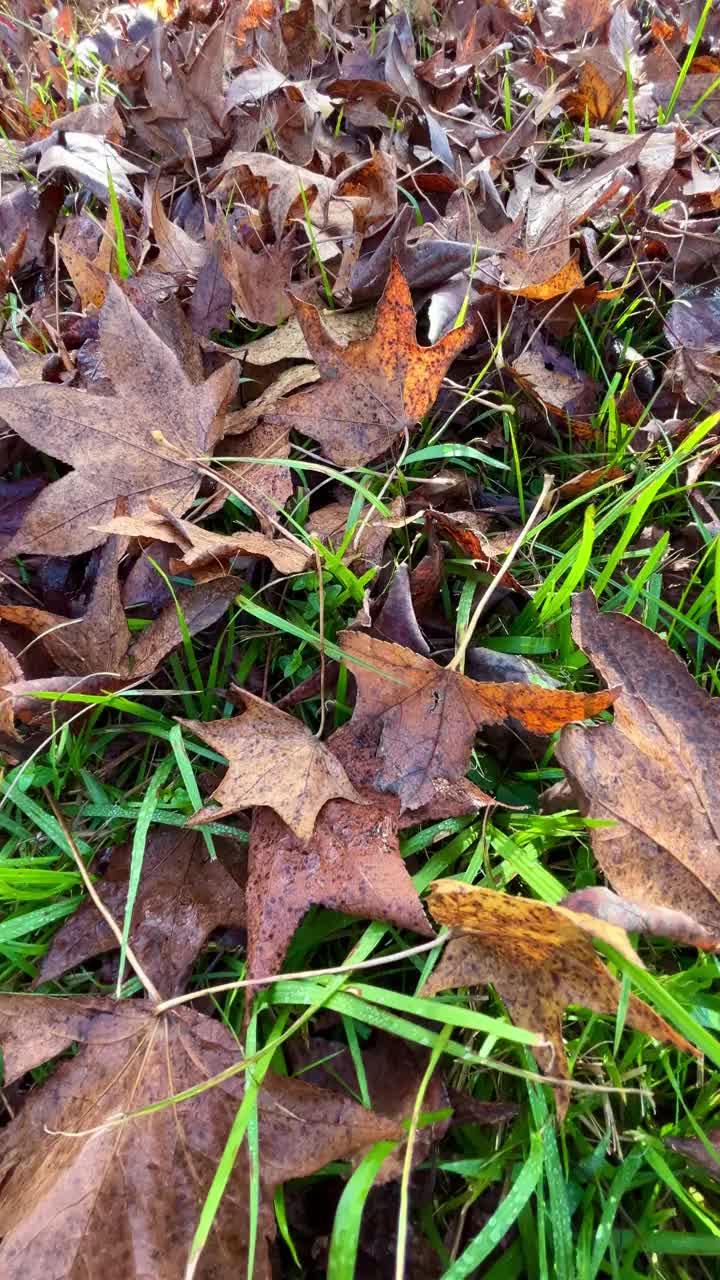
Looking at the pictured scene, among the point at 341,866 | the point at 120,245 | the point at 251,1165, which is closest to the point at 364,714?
the point at 341,866

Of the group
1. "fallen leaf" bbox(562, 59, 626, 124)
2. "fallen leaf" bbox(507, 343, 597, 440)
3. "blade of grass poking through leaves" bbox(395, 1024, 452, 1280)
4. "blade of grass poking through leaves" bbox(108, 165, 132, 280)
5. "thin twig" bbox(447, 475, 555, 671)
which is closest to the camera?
"blade of grass poking through leaves" bbox(395, 1024, 452, 1280)

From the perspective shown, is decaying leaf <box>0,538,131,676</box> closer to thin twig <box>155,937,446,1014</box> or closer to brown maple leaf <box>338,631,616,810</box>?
brown maple leaf <box>338,631,616,810</box>

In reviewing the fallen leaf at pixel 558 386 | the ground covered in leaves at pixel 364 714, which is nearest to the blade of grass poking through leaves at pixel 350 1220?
the ground covered in leaves at pixel 364 714

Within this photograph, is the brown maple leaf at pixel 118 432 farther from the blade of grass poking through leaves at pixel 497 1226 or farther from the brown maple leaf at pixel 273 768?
the blade of grass poking through leaves at pixel 497 1226

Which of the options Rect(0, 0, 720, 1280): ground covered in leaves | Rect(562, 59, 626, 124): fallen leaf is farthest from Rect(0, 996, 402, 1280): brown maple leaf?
Rect(562, 59, 626, 124): fallen leaf

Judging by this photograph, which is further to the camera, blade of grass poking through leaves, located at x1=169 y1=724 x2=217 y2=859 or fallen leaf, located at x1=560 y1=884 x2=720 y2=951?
blade of grass poking through leaves, located at x1=169 y1=724 x2=217 y2=859

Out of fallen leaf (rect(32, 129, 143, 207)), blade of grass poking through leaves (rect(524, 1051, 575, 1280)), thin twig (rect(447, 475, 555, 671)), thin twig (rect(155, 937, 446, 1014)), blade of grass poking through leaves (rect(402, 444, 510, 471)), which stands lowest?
blade of grass poking through leaves (rect(524, 1051, 575, 1280))

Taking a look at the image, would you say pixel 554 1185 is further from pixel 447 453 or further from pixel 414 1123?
pixel 447 453
